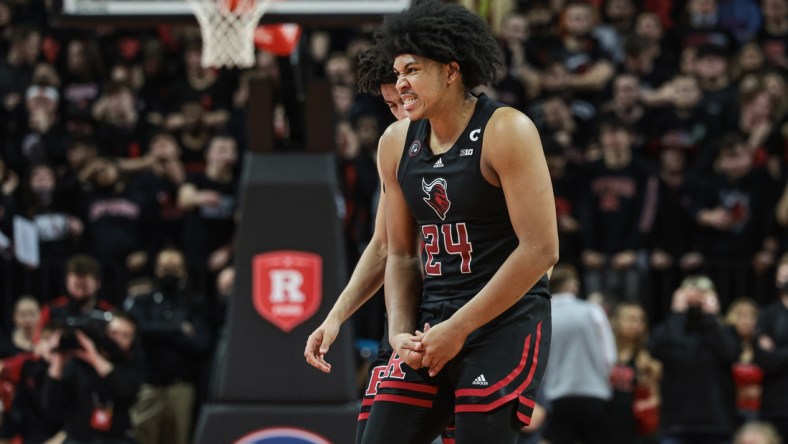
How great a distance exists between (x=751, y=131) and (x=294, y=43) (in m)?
5.21

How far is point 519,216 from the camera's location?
434 cm

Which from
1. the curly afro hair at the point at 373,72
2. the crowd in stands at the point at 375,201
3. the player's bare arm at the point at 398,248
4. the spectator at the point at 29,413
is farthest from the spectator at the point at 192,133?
the player's bare arm at the point at 398,248

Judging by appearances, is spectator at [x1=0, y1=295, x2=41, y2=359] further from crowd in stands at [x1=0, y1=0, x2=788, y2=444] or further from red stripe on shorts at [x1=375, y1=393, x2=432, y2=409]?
red stripe on shorts at [x1=375, y1=393, x2=432, y2=409]

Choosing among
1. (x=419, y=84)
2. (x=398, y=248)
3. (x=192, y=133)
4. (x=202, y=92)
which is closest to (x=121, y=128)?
(x=192, y=133)

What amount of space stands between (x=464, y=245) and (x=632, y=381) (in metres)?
5.99

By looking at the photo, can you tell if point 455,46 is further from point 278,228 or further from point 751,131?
point 751,131

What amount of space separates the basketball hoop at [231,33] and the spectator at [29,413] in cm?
244

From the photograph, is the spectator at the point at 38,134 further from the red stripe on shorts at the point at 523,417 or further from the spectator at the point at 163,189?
the red stripe on shorts at the point at 523,417

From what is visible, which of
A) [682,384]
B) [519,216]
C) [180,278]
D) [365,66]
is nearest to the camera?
[519,216]

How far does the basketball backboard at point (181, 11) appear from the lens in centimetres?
858

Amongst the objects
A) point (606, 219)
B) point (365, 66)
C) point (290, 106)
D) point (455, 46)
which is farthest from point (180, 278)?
point (455, 46)

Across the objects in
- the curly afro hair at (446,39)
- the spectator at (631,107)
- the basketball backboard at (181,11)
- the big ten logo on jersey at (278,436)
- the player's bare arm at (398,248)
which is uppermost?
the basketball backboard at (181,11)

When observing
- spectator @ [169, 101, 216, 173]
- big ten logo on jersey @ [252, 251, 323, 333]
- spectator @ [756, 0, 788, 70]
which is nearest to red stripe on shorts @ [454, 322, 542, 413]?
big ten logo on jersey @ [252, 251, 323, 333]

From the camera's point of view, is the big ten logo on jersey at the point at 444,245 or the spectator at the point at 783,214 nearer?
the big ten logo on jersey at the point at 444,245
